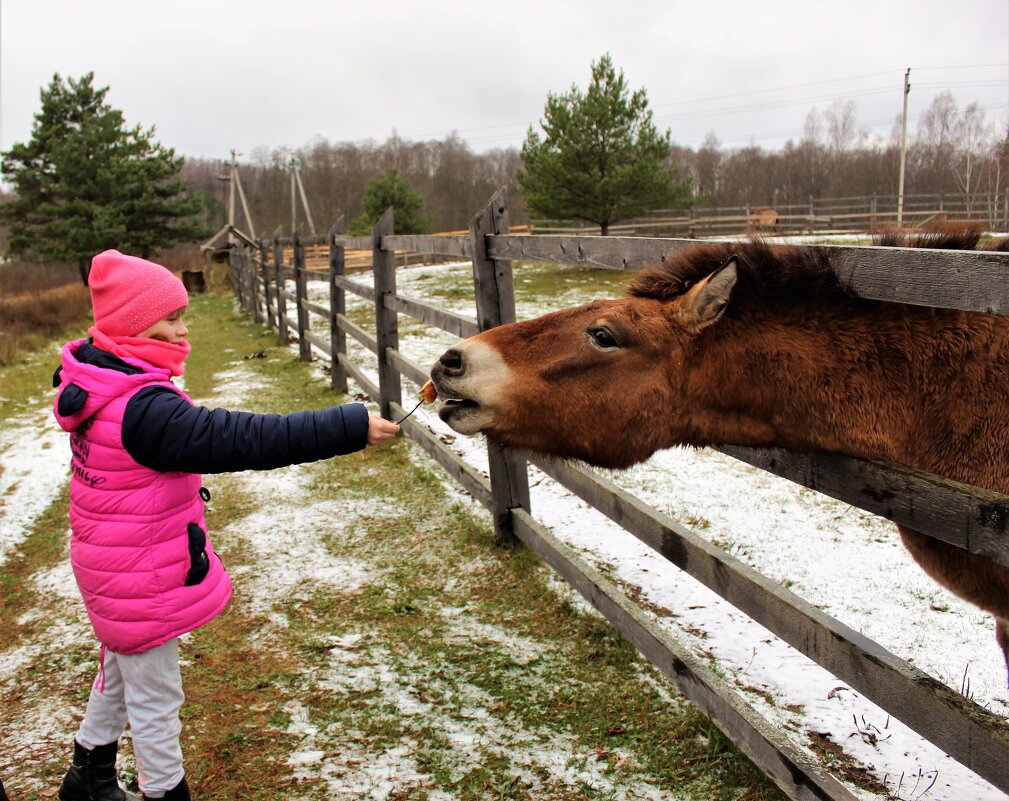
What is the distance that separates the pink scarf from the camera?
2189 mm

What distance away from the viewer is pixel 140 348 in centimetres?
221

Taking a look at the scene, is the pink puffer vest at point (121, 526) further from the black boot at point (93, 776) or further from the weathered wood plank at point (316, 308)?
the weathered wood plank at point (316, 308)

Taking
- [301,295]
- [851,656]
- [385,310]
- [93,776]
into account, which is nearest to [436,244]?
[385,310]

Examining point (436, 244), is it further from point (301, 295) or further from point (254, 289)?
point (254, 289)

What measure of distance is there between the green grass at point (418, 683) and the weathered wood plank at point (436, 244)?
74.7 inches

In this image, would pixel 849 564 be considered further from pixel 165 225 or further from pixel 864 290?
pixel 165 225

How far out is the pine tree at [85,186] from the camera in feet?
99.2

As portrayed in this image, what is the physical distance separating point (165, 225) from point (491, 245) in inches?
1307

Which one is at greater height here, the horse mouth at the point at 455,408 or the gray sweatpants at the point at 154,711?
the horse mouth at the point at 455,408

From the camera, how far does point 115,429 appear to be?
2.14m

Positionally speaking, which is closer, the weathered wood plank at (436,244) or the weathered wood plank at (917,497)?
the weathered wood plank at (917,497)

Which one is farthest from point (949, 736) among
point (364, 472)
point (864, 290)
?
point (364, 472)

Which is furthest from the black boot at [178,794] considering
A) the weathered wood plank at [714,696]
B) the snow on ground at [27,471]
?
the snow on ground at [27,471]

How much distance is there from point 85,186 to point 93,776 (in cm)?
3426
